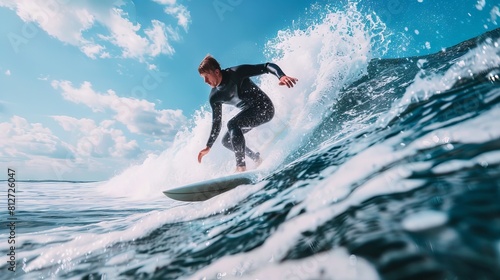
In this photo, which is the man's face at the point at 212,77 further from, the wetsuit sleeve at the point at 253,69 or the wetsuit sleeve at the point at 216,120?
the wetsuit sleeve at the point at 216,120

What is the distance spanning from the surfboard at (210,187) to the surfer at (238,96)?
27.0 inches

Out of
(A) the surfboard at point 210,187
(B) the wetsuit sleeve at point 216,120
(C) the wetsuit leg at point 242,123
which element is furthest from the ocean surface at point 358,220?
(B) the wetsuit sleeve at point 216,120

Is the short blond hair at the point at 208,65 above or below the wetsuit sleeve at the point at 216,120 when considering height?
above

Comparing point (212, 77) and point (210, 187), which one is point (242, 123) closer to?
point (212, 77)

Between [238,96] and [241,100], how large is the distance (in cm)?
12

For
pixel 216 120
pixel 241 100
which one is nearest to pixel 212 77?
pixel 241 100

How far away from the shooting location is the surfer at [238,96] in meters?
4.52

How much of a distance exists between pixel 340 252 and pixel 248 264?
0.60 m

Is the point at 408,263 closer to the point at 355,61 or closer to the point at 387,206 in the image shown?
the point at 387,206

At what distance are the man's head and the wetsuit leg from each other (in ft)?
2.46

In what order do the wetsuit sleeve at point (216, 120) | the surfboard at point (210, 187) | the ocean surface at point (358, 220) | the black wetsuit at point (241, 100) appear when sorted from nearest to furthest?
the ocean surface at point (358, 220) < the surfboard at point (210, 187) < the black wetsuit at point (241, 100) < the wetsuit sleeve at point (216, 120)

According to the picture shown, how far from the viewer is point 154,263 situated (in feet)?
6.91

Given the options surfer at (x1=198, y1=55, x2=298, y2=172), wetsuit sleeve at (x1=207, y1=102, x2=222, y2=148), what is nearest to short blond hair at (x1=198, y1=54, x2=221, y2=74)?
surfer at (x1=198, y1=55, x2=298, y2=172)

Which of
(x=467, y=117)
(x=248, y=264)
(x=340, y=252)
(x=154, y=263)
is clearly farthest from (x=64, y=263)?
(x=467, y=117)
